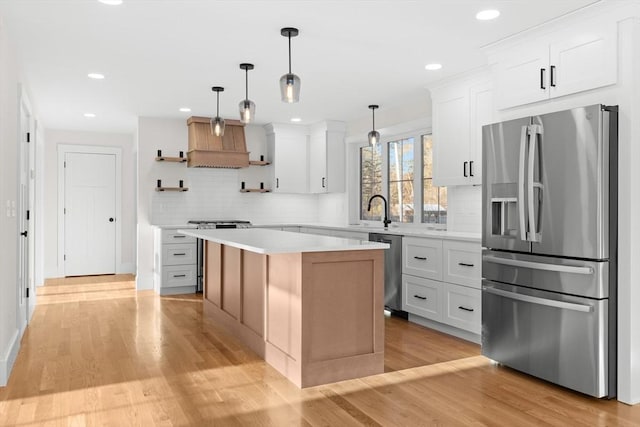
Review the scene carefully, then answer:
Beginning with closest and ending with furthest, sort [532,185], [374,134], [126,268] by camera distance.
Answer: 1. [532,185]
2. [374,134]
3. [126,268]

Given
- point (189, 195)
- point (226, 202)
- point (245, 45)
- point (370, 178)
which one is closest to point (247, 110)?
point (245, 45)

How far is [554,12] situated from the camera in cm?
324

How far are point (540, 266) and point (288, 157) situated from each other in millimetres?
4913

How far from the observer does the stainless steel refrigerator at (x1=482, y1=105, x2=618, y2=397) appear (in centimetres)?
292

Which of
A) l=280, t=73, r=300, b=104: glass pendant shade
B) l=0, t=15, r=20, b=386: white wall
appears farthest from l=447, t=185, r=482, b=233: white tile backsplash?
l=0, t=15, r=20, b=386: white wall

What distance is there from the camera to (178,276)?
652 centimetres

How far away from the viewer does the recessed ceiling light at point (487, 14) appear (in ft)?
10.7

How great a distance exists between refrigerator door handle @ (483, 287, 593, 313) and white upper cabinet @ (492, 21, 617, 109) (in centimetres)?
134

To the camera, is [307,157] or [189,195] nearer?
[189,195]

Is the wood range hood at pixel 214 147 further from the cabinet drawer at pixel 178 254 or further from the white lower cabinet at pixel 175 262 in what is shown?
the cabinet drawer at pixel 178 254

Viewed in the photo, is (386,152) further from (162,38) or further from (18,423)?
(18,423)

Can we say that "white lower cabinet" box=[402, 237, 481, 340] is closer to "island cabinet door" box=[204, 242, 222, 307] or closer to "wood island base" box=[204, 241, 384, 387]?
"wood island base" box=[204, 241, 384, 387]

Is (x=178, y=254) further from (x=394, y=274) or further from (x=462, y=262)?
(x=462, y=262)

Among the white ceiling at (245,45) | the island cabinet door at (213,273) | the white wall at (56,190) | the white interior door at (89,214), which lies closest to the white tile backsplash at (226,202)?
the white ceiling at (245,45)
